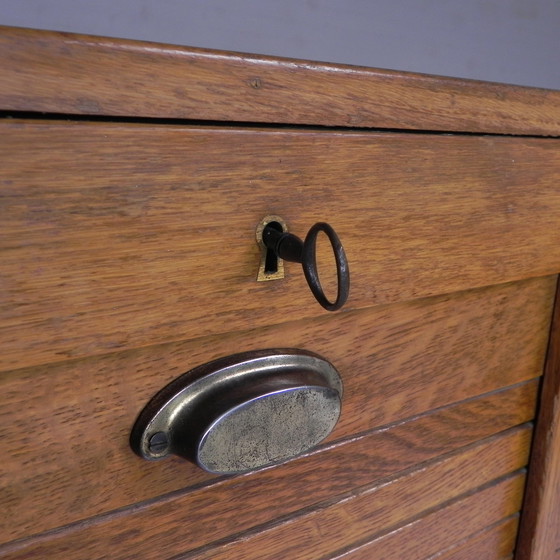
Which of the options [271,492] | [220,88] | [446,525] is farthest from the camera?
[446,525]

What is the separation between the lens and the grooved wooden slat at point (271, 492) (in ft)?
1.19

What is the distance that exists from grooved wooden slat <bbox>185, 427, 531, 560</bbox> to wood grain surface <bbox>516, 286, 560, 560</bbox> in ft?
0.05

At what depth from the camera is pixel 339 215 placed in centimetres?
36

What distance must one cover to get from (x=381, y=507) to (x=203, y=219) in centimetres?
30

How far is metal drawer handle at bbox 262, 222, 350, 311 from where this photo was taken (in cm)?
30

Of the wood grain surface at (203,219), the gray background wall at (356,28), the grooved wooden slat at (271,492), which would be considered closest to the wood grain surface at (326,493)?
the grooved wooden slat at (271,492)

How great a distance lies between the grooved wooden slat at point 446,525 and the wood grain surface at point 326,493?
0.05 ft

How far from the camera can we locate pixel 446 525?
0.54m

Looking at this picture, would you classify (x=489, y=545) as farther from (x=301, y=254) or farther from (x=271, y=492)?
(x=301, y=254)

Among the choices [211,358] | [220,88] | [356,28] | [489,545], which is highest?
[356,28]

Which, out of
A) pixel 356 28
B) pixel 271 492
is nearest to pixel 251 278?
pixel 271 492

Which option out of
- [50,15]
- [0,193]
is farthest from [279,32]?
[0,193]

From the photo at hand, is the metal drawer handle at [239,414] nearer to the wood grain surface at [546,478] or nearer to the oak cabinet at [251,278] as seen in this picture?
the oak cabinet at [251,278]

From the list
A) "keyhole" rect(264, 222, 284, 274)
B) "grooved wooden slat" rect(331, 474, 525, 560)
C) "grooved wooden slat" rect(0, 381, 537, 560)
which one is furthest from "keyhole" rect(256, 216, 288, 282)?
"grooved wooden slat" rect(331, 474, 525, 560)
